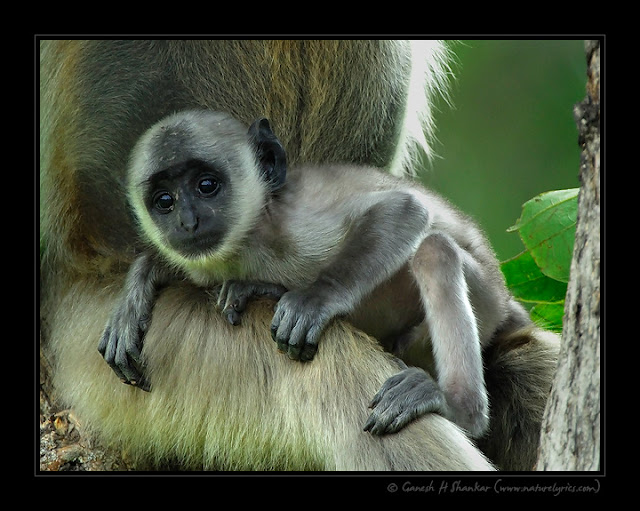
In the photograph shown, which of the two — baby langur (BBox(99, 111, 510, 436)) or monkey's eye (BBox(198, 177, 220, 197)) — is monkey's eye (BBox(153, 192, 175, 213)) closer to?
baby langur (BBox(99, 111, 510, 436))

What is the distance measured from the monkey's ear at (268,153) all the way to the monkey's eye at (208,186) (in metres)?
0.25

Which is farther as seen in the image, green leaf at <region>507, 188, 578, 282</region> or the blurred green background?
the blurred green background

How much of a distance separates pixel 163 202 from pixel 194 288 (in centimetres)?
56

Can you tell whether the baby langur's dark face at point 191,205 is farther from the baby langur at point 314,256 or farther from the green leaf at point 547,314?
the green leaf at point 547,314

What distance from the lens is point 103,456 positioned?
4.18 meters

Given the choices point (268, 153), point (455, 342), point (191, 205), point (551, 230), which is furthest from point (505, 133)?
point (191, 205)

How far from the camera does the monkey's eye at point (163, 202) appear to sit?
3.50 m

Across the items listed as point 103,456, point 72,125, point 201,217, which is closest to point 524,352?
point 201,217

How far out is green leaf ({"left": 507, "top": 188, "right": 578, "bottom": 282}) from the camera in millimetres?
3867

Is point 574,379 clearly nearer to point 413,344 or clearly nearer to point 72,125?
point 413,344

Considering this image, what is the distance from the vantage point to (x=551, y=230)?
388 cm

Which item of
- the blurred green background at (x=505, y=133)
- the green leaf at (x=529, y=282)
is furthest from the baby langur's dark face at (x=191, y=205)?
the blurred green background at (x=505, y=133)

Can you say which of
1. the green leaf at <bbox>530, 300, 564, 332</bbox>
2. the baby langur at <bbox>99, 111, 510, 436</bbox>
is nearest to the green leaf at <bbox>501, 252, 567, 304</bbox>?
the green leaf at <bbox>530, 300, 564, 332</bbox>
